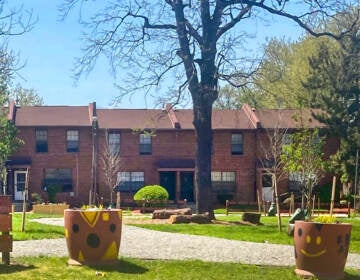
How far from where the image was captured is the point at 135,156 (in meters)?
44.6

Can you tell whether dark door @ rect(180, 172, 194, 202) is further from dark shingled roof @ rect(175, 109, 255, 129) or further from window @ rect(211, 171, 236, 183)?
dark shingled roof @ rect(175, 109, 255, 129)

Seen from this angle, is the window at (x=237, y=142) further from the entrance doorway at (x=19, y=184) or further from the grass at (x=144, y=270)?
the grass at (x=144, y=270)

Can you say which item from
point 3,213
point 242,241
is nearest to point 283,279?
point 3,213

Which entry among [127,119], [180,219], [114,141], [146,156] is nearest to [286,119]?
[146,156]

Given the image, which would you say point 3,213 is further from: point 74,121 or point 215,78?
point 74,121

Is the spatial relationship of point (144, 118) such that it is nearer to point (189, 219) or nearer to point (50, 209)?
point (50, 209)

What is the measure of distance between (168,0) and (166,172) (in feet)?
67.6

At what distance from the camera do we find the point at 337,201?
40844mm

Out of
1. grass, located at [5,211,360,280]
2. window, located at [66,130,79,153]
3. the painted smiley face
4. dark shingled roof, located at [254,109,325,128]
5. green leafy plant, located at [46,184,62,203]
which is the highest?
dark shingled roof, located at [254,109,325,128]

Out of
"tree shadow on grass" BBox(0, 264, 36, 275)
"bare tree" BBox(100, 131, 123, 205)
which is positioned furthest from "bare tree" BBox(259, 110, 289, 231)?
"tree shadow on grass" BBox(0, 264, 36, 275)

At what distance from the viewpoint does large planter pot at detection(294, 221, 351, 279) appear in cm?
1060

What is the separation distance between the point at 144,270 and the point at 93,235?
1082 mm

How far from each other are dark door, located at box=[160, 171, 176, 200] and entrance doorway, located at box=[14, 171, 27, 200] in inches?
379

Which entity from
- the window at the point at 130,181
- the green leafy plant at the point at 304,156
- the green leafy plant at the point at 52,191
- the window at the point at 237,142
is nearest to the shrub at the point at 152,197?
the green leafy plant at the point at 304,156
